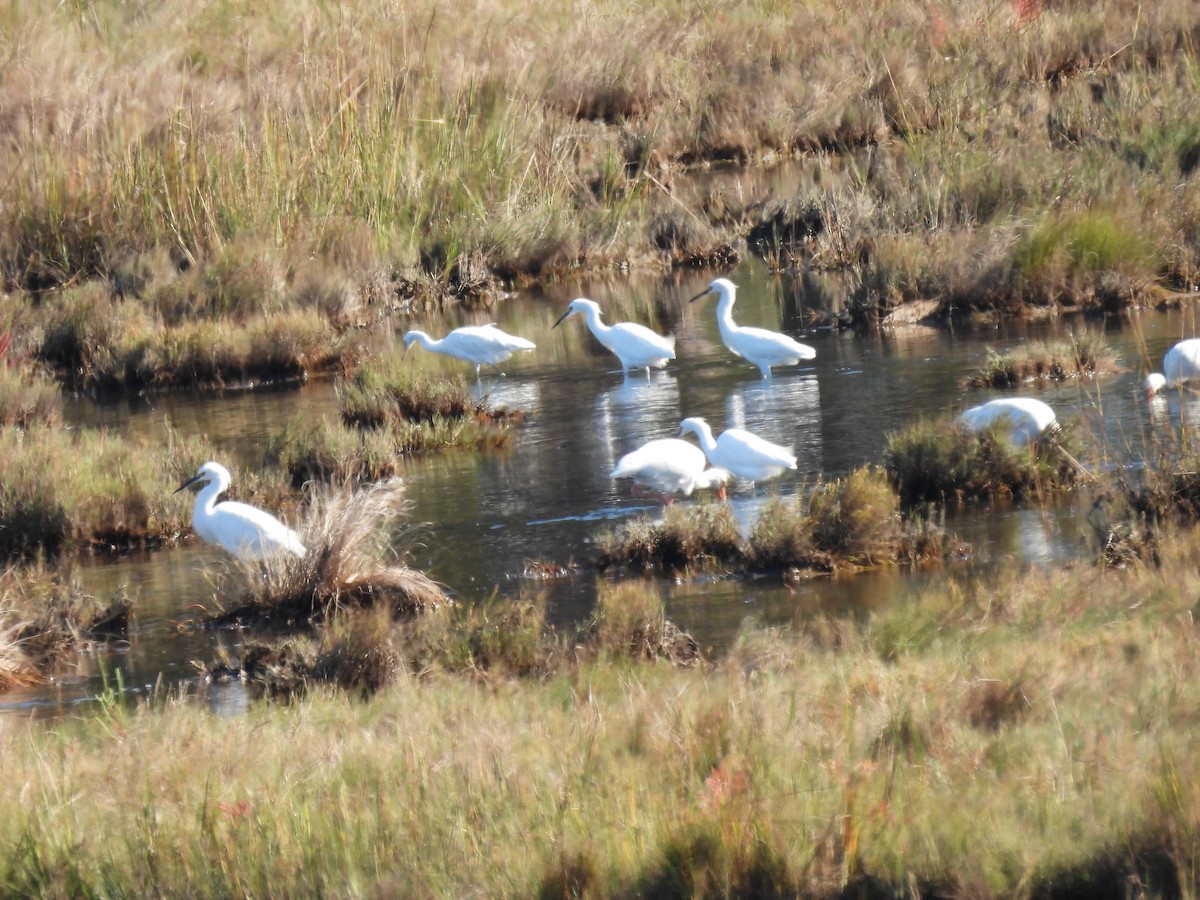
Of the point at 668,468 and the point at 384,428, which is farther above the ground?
the point at 384,428

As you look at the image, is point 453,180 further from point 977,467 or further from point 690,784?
point 690,784

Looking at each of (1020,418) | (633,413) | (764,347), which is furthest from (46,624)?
(764,347)

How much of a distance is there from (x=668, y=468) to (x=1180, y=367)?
12.0 ft

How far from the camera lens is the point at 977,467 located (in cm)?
927

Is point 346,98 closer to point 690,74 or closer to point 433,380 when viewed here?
point 433,380

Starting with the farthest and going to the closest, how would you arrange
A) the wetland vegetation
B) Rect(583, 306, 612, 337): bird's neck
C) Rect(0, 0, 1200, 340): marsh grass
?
Rect(0, 0, 1200, 340): marsh grass → Rect(583, 306, 612, 337): bird's neck → the wetland vegetation

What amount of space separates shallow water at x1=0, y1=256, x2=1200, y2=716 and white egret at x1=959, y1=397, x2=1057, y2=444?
326 mm

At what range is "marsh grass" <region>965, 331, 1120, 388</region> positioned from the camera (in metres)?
11.9

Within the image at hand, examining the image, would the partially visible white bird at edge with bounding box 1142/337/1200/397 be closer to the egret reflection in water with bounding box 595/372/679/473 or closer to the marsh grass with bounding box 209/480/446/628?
the egret reflection in water with bounding box 595/372/679/473

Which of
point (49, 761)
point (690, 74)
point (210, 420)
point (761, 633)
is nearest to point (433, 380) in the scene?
point (210, 420)

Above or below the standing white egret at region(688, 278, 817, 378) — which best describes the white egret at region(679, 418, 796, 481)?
below

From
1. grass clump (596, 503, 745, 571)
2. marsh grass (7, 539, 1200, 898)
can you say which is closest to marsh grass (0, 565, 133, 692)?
marsh grass (7, 539, 1200, 898)

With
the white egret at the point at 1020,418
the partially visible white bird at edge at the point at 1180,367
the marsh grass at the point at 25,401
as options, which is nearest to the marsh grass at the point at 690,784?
the white egret at the point at 1020,418

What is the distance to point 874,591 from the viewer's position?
7738 mm
